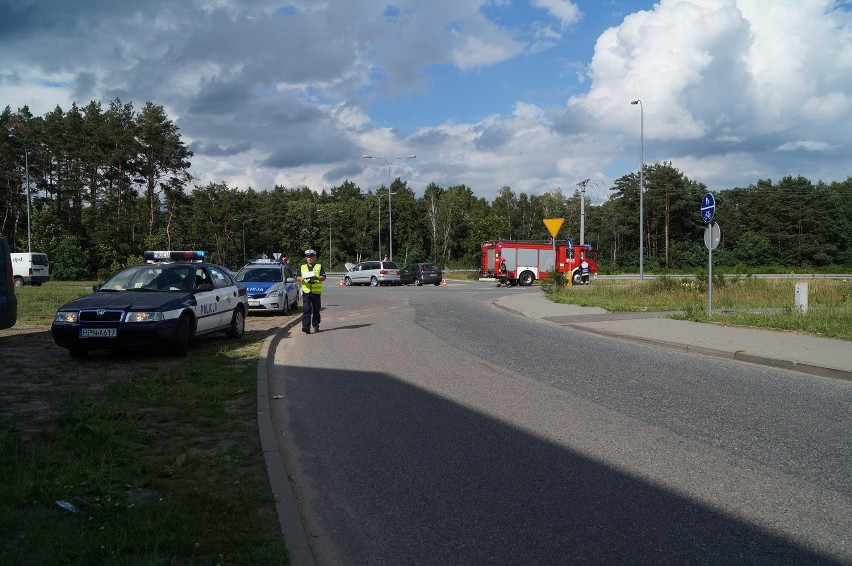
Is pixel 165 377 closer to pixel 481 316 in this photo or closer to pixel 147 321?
pixel 147 321

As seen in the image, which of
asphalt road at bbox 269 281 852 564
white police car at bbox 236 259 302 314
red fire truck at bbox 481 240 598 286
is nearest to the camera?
asphalt road at bbox 269 281 852 564

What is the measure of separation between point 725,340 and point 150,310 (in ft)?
33.7

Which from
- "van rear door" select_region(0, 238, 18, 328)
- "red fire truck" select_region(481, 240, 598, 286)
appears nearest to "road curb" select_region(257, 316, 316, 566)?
"van rear door" select_region(0, 238, 18, 328)

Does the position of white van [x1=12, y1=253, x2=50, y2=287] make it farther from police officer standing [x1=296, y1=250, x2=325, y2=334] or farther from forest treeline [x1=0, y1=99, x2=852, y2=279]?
police officer standing [x1=296, y1=250, x2=325, y2=334]

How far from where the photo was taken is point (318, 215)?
9706 cm

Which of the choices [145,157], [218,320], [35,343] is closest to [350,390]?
[218,320]

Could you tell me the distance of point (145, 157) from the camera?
185 feet

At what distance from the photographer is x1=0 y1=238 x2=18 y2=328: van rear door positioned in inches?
327

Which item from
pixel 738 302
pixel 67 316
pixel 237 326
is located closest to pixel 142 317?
pixel 67 316

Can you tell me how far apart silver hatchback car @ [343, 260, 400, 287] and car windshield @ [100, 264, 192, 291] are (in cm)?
3251

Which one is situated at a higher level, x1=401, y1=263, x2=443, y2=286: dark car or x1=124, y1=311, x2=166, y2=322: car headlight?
x1=124, y1=311, x2=166, y2=322: car headlight

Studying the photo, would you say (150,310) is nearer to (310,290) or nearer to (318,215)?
(310,290)

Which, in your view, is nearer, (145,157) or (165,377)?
(165,377)

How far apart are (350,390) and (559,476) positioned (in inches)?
156
